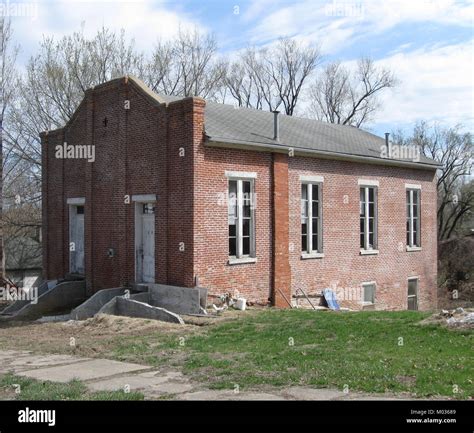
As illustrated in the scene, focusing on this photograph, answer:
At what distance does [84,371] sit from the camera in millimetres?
10039

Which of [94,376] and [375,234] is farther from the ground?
[375,234]

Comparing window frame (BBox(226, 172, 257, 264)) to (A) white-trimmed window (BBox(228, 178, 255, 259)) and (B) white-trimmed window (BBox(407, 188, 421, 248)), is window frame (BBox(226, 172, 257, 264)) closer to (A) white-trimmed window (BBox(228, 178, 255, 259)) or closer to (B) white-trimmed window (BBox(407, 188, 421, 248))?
(A) white-trimmed window (BBox(228, 178, 255, 259))

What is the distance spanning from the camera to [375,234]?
22.7 metres

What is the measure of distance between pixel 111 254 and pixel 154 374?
10.2m

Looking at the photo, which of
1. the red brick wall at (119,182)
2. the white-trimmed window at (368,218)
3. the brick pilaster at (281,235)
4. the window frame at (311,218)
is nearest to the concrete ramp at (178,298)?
the red brick wall at (119,182)

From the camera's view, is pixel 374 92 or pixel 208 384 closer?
pixel 208 384

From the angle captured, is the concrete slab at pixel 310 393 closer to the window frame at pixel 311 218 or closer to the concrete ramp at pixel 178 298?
the concrete ramp at pixel 178 298

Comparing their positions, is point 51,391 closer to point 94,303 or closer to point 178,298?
point 178,298

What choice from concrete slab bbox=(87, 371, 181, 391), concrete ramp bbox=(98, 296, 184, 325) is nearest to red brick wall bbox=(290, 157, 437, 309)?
concrete ramp bbox=(98, 296, 184, 325)

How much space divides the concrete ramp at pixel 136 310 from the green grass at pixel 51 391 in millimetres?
6043

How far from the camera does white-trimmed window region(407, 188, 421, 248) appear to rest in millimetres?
24422
